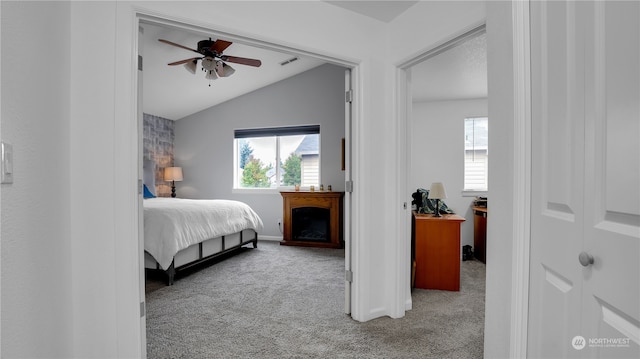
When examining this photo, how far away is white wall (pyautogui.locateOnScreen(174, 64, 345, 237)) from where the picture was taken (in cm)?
553

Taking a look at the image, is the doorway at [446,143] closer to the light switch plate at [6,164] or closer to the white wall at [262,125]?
the white wall at [262,125]

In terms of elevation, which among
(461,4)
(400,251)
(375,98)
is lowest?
(400,251)

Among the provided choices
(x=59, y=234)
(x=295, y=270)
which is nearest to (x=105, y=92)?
(x=59, y=234)

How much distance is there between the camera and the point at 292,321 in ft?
7.74

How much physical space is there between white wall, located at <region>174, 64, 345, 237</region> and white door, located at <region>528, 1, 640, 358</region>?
14.6ft

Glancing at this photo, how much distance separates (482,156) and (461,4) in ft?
11.1

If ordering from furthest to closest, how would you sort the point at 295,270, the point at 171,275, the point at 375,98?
1. the point at 295,270
2. the point at 171,275
3. the point at 375,98

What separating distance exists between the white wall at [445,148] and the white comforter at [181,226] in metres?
2.76

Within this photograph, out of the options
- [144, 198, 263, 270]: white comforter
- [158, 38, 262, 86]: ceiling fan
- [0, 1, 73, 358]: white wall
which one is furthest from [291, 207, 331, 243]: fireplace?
[0, 1, 73, 358]: white wall

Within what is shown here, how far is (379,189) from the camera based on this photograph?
2.43m

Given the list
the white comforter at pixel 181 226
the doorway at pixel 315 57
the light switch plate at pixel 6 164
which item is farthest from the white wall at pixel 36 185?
the white comforter at pixel 181 226

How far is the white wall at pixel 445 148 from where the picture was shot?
183 inches

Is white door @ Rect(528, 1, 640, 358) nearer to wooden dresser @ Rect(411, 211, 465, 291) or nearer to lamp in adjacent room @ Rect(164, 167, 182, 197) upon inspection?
wooden dresser @ Rect(411, 211, 465, 291)

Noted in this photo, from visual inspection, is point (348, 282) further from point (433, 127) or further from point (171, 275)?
point (433, 127)
